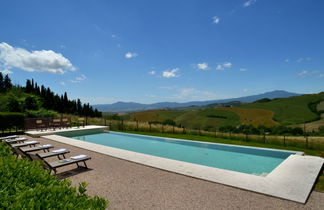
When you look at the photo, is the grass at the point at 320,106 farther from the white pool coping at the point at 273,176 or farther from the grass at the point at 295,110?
the white pool coping at the point at 273,176

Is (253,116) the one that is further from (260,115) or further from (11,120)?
(11,120)

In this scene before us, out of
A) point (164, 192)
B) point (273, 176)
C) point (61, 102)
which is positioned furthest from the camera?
point (61, 102)

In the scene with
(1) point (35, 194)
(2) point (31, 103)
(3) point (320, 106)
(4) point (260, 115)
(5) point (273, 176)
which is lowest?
(5) point (273, 176)

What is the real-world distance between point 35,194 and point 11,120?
1472 cm

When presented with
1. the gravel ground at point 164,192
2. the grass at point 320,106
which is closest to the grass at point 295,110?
the grass at point 320,106

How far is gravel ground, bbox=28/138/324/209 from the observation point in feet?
10.6

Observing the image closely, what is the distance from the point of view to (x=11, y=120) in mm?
12570

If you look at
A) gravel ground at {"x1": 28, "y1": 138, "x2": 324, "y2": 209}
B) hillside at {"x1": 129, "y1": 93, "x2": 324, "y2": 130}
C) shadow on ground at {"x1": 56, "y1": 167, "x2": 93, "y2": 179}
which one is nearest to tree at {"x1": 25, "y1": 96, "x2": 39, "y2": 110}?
hillside at {"x1": 129, "y1": 93, "x2": 324, "y2": 130}

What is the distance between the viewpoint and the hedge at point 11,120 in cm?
1225

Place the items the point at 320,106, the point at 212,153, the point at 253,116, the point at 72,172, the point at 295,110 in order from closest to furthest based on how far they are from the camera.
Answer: the point at 72,172 → the point at 212,153 → the point at 253,116 → the point at 295,110 → the point at 320,106

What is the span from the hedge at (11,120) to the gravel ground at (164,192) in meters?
10.7

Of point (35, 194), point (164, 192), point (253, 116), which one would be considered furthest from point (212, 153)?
point (253, 116)

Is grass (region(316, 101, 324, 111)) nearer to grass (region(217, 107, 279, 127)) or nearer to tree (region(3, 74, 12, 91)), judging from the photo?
grass (region(217, 107, 279, 127))

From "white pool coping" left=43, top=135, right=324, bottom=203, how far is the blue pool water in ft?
3.70
